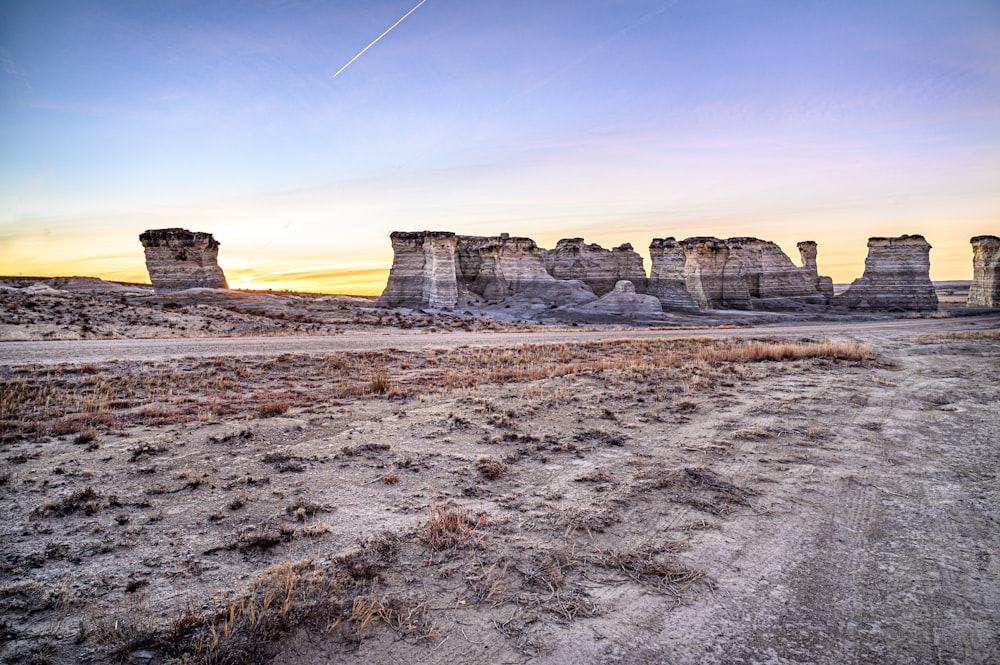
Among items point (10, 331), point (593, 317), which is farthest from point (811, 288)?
point (10, 331)

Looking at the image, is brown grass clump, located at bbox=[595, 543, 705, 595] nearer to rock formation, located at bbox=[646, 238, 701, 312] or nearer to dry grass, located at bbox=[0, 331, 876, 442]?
dry grass, located at bbox=[0, 331, 876, 442]

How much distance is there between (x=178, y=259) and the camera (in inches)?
2016

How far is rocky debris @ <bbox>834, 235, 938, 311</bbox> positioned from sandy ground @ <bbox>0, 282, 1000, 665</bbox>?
56653 millimetres

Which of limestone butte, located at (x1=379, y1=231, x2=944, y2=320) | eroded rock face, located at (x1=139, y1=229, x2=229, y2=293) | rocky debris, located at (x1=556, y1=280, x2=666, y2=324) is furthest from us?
limestone butte, located at (x1=379, y1=231, x2=944, y2=320)

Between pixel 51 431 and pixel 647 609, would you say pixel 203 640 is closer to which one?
pixel 647 609

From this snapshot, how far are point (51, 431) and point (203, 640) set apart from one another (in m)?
7.02

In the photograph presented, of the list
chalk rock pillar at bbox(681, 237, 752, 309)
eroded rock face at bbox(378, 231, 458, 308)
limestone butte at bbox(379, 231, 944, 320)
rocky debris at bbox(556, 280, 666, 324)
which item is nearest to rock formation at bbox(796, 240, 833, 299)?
limestone butte at bbox(379, 231, 944, 320)

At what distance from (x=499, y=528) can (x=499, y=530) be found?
0.15 feet

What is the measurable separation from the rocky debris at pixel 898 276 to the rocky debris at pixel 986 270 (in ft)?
24.8

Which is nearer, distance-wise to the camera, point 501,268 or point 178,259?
point 178,259

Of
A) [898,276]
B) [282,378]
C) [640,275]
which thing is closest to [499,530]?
[282,378]

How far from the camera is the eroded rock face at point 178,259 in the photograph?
50.1 m

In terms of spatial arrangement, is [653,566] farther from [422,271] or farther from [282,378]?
[422,271]

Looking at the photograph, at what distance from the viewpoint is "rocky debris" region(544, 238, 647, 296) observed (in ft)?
195
